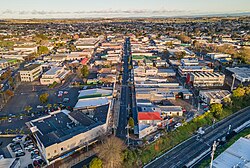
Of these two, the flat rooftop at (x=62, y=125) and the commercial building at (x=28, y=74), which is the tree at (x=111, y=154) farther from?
the commercial building at (x=28, y=74)

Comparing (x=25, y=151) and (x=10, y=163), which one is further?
(x=25, y=151)

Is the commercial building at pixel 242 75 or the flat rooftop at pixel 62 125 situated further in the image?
the commercial building at pixel 242 75

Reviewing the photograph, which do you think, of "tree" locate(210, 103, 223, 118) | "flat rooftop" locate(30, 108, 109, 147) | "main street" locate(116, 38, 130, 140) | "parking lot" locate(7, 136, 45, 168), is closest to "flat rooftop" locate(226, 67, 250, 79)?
"tree" locate(210, 103, 223, 118)

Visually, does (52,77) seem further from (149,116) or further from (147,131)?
(147,131)

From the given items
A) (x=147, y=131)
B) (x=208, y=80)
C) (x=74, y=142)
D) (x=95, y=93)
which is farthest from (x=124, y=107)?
(x=208, y=80)

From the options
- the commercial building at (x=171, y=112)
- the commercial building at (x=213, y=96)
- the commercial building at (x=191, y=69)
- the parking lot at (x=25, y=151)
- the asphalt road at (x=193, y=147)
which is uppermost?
the commercial building at (x=191, y=69)

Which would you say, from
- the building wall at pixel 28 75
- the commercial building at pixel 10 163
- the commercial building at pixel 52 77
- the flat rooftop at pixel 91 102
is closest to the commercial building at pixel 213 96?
the flat rooftop at pixel 91 102

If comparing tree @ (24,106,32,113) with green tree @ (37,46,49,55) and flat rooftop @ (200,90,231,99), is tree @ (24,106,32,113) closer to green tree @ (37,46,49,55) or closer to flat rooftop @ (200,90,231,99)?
flat rooftop @ (200,90,231,99)
